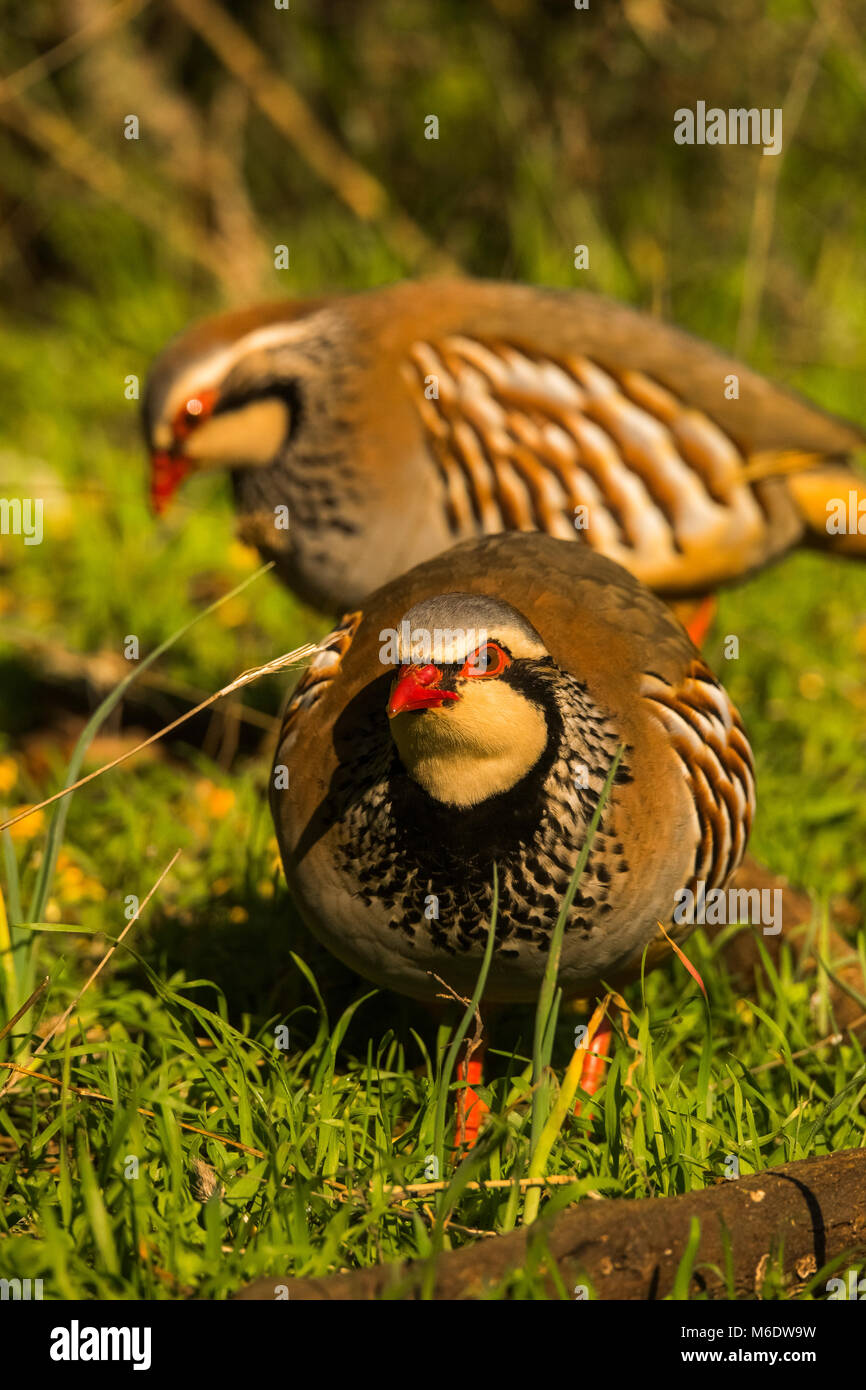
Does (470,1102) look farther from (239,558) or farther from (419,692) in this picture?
(239,558)

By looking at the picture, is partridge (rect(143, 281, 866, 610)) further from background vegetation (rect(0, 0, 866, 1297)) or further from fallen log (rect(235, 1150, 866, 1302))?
Answer: fallen log (rect(235, 1150, 866, 1302))

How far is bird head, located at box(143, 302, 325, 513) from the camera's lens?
4320 millimetres

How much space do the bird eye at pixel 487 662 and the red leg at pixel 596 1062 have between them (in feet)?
3.03

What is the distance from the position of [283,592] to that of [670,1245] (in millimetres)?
3770

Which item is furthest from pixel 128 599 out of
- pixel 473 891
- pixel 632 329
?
pixel 473 891

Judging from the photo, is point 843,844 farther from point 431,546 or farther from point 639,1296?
point 639,1296

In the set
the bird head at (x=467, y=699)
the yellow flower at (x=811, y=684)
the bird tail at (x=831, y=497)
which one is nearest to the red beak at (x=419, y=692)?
the bird head at (x=467, y=699)

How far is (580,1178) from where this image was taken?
8.23 ft

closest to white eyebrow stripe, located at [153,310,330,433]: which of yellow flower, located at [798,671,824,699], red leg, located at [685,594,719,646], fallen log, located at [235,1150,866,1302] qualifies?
red leg, located at [685,594,719,646]

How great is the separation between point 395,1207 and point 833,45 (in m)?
5.97

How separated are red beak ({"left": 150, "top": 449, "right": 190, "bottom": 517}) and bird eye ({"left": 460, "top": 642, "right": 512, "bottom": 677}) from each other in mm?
2374

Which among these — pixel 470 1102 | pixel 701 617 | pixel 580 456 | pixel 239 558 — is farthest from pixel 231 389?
pixel 470 1102

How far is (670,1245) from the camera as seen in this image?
6.94 ft

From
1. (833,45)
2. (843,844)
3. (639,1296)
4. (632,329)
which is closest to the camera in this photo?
(639,1296)
